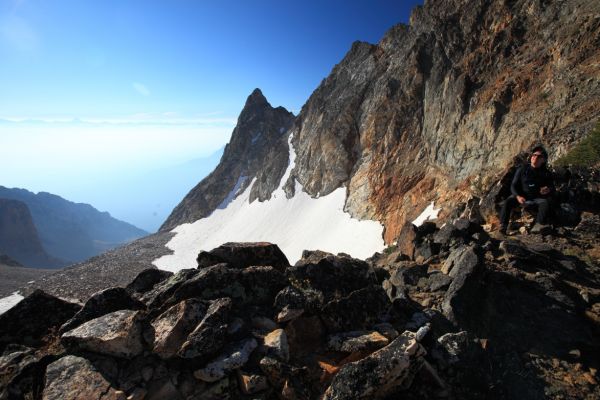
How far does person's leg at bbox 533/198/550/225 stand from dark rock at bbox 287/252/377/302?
7.30m

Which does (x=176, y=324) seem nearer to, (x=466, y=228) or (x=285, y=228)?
(x=466, y=228)

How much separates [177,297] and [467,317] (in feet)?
18.7

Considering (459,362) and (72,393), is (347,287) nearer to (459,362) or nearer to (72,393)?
(459,362)

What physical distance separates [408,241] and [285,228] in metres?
56.2

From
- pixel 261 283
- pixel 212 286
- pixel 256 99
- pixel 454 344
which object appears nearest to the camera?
pixel 454 344

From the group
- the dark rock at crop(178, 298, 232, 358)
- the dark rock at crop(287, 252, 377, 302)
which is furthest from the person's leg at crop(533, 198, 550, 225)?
the dark rock at crop(178, 298, 232, 358)

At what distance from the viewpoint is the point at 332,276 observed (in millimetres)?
7039

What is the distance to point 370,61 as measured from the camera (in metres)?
67.0

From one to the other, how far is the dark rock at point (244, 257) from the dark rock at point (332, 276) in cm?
84

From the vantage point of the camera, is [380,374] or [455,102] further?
[455,102]

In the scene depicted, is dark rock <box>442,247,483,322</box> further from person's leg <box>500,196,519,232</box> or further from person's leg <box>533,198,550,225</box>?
person's leg <box>500,196,519,232</box>

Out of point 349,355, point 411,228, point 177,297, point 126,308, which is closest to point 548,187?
point 411,228

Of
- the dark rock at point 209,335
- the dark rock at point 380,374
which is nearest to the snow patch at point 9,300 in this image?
the dark rock at point 209,335

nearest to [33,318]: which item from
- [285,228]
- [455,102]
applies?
[455,102]
